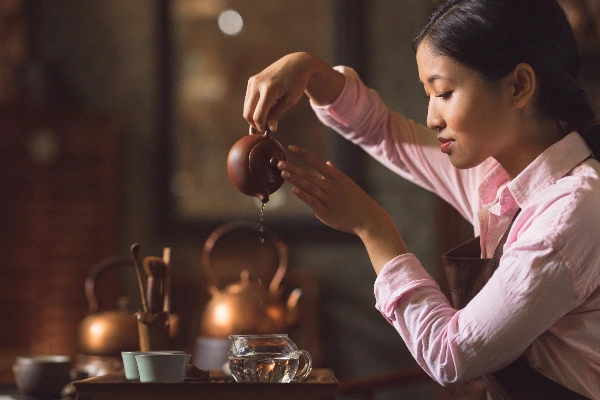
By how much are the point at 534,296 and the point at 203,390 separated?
497 millimetres

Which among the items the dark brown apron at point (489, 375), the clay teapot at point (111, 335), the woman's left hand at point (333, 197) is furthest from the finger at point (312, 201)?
the clay teapot at point (111, 335)

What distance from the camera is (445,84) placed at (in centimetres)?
125

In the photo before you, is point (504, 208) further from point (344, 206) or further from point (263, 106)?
point (263, 106)

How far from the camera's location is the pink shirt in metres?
1.07

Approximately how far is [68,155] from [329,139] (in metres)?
1.45

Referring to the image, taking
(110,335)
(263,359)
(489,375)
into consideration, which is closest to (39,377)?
(110,335)

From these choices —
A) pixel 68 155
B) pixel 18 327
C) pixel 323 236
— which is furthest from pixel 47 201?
pixel 323 236

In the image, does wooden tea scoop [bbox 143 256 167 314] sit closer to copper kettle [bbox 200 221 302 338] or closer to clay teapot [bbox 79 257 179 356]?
clay teapot [bbox 79 257 179 356]

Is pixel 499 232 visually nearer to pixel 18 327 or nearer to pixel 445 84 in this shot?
pixel 445 84

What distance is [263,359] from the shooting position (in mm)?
1185

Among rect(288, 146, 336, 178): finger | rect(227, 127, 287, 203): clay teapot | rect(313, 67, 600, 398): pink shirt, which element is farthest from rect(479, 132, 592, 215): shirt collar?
rect(227, 127, 287, 203): clay teapot

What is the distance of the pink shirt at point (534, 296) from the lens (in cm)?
107

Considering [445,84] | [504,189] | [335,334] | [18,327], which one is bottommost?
[335,334]

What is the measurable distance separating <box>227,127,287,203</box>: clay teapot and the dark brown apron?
1.13ft
